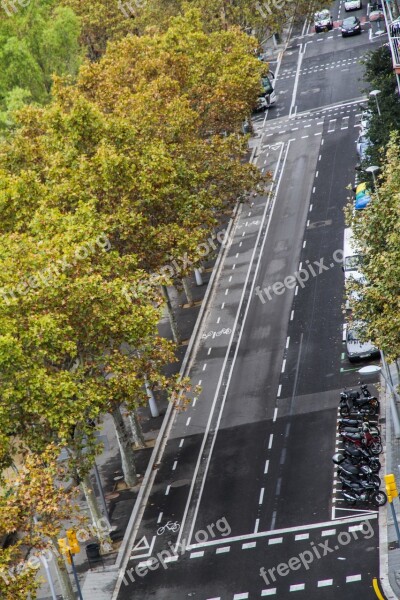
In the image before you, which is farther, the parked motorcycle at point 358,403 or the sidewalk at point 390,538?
the parked motorcycle at point 358,403

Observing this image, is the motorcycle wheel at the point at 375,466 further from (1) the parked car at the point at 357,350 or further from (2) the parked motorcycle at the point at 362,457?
(1) the parked car at the point at 357,350

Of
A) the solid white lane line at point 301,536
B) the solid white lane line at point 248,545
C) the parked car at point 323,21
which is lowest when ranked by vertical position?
the parked car at point 323,21

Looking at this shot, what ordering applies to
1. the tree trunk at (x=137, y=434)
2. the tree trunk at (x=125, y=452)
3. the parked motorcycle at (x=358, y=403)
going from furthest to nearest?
the tree trunk at (x=137, y=434) → the parked motorcycle at (x=358, y=403) → the tree trunk at (x=125, y=452)

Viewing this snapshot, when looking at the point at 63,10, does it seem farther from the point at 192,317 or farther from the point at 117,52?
the point at 192,317

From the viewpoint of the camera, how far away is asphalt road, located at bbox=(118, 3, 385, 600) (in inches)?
1657

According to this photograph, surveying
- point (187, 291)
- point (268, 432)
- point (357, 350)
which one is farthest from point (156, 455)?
point (187, 291)

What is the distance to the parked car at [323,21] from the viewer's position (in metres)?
118

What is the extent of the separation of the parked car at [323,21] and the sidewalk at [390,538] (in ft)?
251

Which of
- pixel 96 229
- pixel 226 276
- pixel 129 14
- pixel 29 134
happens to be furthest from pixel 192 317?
pixel 129 14

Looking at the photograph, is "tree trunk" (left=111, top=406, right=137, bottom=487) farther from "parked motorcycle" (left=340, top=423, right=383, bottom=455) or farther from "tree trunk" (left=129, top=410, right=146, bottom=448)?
"parked motorcycle" (left=340, top=423, right=383, bottom=455)

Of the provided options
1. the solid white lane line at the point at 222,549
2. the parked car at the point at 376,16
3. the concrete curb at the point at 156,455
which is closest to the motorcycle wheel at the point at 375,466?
the solid white lane line at the point at 222,549

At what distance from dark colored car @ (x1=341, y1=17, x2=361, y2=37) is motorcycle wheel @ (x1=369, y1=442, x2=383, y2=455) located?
238 ft

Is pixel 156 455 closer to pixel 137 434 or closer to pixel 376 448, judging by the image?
pixel 137 434

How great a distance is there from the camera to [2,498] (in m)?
34.2
